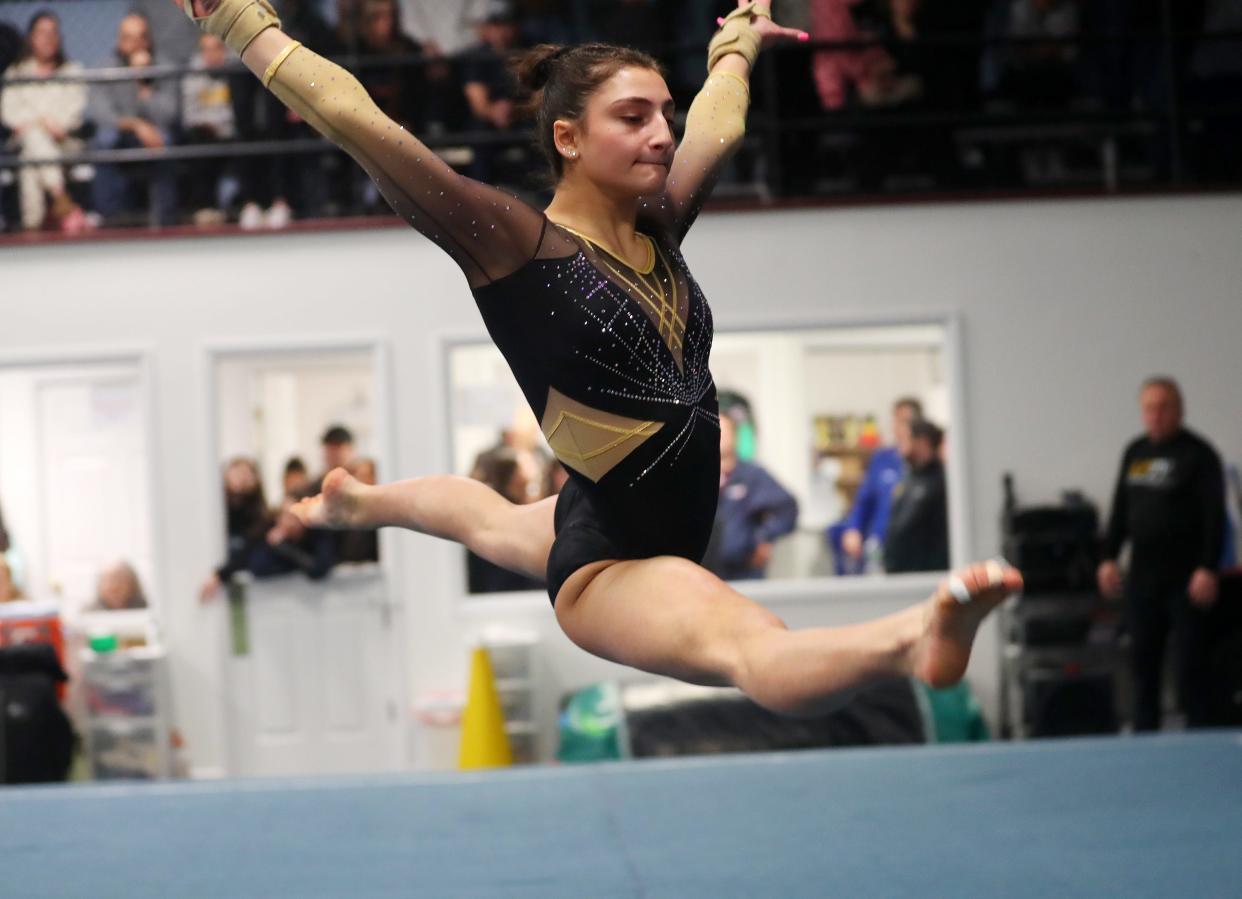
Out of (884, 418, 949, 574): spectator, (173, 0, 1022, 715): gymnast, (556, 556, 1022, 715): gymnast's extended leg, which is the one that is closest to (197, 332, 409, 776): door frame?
(884, 418, 949, 574): spectator

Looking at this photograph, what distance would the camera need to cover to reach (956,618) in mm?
1959

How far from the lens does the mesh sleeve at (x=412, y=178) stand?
2.33 meters

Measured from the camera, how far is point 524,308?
2.47m

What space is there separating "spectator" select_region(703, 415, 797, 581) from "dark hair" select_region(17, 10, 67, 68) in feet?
11.0

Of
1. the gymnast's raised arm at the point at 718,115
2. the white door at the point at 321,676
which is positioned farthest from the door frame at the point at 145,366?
the gymnast's raised arm at the point at 718,115

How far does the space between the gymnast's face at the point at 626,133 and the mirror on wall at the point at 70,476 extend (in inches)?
257

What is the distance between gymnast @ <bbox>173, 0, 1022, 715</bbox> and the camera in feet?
7.65

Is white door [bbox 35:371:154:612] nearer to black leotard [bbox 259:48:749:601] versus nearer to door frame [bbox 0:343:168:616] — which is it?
door frame [bbox 0:343:168:616]

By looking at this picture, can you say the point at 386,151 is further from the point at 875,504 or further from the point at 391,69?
the point at 875,504

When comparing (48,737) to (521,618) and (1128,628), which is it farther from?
(1128,628)

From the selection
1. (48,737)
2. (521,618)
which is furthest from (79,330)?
(521,618)

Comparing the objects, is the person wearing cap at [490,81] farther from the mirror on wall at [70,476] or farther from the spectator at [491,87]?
the mirror on wall at [70,476]

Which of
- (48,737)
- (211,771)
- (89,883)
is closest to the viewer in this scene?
(89,883)

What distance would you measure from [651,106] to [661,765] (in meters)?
2.74
